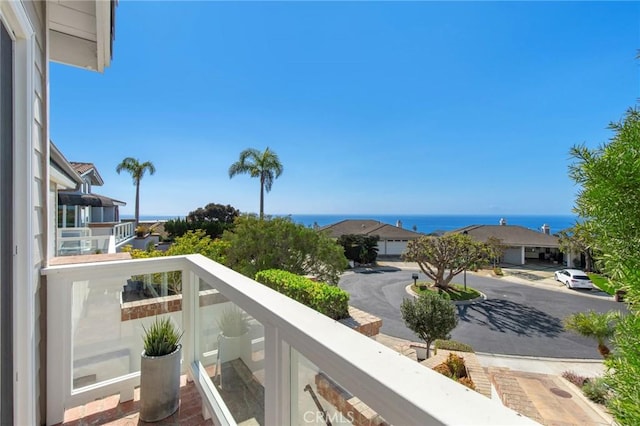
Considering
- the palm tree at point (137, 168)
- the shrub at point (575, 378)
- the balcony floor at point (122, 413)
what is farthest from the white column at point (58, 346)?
the palm tree at point (137, 168)

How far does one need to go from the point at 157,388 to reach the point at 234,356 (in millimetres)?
861

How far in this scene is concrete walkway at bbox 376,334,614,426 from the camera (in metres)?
5.54

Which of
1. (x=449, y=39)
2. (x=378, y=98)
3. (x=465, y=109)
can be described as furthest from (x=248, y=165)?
(x=465, y=109)

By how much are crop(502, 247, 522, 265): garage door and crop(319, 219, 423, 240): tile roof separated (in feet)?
28.3

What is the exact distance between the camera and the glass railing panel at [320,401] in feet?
2.82

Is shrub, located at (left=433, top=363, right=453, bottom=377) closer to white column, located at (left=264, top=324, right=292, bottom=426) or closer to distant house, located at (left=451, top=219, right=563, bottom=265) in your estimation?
white column, located at (left=264, top=324, right=292, bottom=426)

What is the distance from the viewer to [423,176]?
45.7 m

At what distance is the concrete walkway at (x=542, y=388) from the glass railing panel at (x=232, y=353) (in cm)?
437

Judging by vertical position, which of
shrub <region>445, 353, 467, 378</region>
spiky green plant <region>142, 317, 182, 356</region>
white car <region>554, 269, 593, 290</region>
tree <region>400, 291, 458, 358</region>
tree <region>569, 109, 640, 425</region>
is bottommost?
white car <region>554, 269, 593, 290</region>

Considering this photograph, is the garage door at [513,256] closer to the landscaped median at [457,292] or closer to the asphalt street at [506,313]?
the asphalt street at [506,313]

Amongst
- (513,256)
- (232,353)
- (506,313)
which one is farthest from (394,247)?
(232,353)

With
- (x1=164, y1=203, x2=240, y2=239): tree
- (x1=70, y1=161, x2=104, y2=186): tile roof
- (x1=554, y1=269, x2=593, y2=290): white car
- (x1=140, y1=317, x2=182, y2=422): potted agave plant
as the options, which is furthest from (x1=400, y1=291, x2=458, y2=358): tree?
(x1=70, y1=161, x2=104, y2=186): tile roof

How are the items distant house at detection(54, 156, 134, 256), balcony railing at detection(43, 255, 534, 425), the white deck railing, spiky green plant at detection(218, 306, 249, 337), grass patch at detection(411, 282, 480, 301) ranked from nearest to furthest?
balcony railing at detection(43, 255, 534, 425) < spiky green plant at detection(218, 306, 249, 337) < distant house at detection(54, 156, 134, 256) < the white deck railing < grass patch at detection(411, 282, 480, 301)

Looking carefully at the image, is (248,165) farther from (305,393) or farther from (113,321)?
(305,393)
